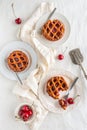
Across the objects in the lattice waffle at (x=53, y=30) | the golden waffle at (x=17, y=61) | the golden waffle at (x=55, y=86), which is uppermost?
the lattice waffle at (x=53, y=30)

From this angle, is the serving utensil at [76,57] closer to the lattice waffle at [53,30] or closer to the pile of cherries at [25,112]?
the lattice waffle at [53,30]

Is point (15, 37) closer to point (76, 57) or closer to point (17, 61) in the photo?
point (17, 61)

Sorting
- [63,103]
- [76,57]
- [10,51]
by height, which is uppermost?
[10,51]

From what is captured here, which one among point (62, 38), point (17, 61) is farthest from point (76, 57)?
point (17, 61)

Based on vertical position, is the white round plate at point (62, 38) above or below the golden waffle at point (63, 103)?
above

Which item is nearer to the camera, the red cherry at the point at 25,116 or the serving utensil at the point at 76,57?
the red cherry at the point at 25,116

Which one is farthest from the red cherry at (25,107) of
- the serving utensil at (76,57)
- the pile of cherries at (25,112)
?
the serving utensil at (76,57)

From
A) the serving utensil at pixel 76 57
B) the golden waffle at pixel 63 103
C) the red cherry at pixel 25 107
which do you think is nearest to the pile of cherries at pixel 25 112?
the red cherry at pixel 25 107
